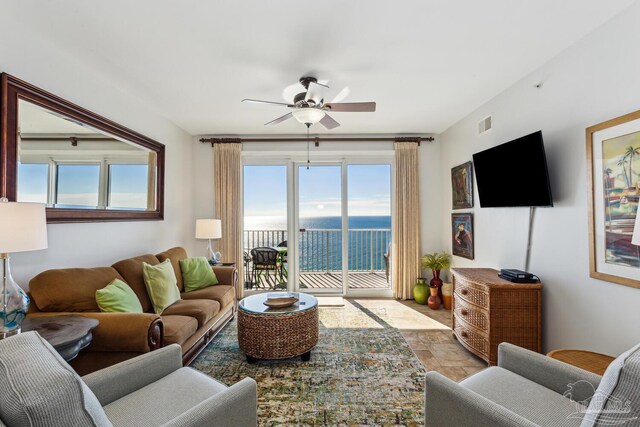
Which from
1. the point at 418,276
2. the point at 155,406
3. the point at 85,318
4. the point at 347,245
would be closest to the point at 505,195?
the point at 418,276

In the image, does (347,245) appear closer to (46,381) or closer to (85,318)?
(85,318)

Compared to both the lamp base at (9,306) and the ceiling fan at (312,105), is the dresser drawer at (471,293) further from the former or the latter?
the lamp base at (9,306)

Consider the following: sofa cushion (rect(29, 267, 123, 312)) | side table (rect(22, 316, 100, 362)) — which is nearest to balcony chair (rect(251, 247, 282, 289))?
sofa cushion (rect(29, 267, 123, 312))

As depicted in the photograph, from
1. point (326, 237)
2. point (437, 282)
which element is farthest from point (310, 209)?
point (437, 282)

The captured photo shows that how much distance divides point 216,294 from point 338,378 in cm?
156

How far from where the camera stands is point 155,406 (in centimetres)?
129

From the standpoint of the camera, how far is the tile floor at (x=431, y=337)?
8.30 ft

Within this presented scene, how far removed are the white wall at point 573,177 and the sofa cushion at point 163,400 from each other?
252 cm

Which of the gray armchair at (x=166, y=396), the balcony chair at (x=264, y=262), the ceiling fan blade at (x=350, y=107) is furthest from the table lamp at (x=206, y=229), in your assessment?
the gray armchair at (x=166, y=396)

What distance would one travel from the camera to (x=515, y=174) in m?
2.61

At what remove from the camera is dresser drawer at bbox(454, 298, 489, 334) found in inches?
98.0

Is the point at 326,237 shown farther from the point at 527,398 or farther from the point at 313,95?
the point at 527,398

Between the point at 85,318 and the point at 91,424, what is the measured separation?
55.0 inches

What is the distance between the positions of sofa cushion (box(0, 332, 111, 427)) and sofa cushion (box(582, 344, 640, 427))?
1.31 m
